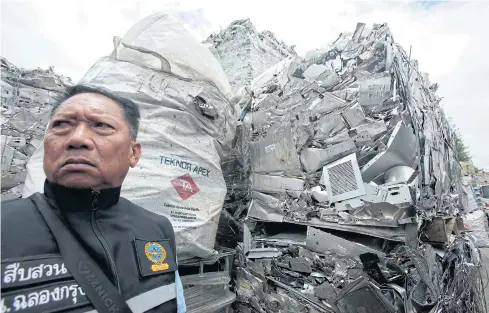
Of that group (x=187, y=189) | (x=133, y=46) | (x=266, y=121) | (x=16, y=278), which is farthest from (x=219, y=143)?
(x=16, y=278)

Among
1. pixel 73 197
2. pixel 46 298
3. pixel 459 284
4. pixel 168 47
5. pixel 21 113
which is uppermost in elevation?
pixel 21 113

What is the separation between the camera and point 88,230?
736 millimetres

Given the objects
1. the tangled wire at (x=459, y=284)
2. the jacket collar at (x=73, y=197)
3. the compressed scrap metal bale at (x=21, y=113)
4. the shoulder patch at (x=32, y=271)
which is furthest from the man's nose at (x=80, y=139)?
the tangled wire at (x=459, y=284)

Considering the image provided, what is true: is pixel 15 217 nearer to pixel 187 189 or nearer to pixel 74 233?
pixel 74 233

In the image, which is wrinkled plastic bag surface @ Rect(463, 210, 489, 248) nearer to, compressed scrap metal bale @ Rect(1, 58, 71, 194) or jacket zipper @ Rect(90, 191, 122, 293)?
jacket zipper @ Rect(90, 191, 122, 293)

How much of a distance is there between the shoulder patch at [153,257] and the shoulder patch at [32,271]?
200 millimetres

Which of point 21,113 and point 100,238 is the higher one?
point 21,113

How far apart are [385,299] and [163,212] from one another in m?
1.50

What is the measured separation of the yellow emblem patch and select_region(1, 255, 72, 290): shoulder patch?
24 centimetres

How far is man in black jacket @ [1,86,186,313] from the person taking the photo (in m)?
0.61

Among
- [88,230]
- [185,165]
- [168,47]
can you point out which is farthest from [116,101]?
[168,47]

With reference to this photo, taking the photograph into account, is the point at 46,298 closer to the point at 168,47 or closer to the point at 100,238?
the point at 100,238

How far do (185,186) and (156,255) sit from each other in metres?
0.74

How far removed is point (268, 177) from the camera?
2.54 m
